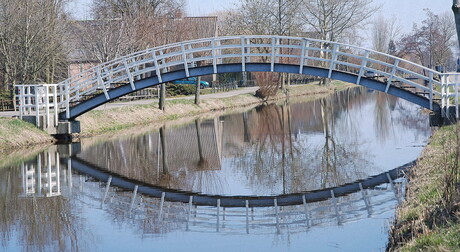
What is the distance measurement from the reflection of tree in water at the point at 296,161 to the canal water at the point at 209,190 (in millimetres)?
37

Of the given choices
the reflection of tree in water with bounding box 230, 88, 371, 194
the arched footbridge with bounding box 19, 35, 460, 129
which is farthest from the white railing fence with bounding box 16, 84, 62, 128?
the reflection of tree in water with bounding box 230, 88, 371, 194

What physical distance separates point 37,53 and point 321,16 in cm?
3804

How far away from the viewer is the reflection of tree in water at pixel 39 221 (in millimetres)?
11789

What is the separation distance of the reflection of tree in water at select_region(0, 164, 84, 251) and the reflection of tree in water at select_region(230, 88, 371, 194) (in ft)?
16.0

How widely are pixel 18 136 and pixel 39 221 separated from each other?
1190 centimetres

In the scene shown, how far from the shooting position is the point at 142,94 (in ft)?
147

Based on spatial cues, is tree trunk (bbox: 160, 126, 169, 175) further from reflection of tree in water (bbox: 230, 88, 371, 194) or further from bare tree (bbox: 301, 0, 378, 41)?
bare tree (bbox: 301, 0, 378, 41)

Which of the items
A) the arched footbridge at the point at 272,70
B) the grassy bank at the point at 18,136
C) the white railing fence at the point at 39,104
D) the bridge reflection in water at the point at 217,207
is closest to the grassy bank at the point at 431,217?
the bridge reflection in water at the point at 217,207

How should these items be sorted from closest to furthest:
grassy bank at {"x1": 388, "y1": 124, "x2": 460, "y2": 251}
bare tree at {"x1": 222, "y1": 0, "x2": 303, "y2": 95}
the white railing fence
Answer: grassy bank at {"x1": 388, "y1": 124, "x2": 460, "y2": 251}, the white railing fence, bare tree at {"x1": 222, "y1": 0, "x2": 303, "y2": 95}

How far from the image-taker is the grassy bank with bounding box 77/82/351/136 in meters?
29.9

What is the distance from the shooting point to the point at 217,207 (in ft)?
50.0

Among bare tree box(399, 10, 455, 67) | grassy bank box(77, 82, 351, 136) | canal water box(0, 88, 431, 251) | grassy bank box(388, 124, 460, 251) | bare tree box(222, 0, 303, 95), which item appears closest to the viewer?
grassy bank box(388, 124, 460, 251)

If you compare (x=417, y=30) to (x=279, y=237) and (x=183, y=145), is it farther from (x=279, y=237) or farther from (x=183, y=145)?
(x=279, y=237)

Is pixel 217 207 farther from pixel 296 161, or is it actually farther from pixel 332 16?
pixel 332 16
